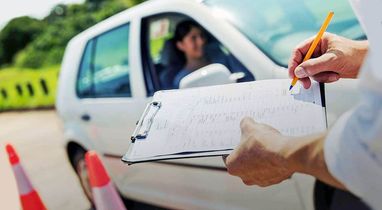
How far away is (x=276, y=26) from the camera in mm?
2824

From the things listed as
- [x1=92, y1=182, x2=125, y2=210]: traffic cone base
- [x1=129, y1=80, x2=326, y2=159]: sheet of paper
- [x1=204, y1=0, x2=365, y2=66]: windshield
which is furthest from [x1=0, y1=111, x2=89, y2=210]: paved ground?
[x1=129, y1=80, x2=326, y2=159]: sheet of paper

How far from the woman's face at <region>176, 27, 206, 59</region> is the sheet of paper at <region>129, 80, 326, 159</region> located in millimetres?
1722

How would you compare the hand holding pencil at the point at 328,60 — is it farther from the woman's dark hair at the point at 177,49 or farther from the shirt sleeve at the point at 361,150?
the woman's dark hair at the point at 177,49

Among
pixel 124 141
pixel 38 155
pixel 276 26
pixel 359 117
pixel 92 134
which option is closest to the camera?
Result: pixel 359 117

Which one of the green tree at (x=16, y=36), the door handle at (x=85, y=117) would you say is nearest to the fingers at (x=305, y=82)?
the door handle at (x=85, y=117)

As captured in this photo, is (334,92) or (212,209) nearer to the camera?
(334,92)

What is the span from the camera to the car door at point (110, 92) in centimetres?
325

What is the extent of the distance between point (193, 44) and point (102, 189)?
3.61 ft

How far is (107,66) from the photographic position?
12.8ft

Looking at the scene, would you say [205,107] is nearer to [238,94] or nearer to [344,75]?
[238,94]

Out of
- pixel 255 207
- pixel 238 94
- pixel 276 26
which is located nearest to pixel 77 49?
pixel 276 26

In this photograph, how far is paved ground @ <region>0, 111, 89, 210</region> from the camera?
4876mm

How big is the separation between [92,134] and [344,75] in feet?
7.87

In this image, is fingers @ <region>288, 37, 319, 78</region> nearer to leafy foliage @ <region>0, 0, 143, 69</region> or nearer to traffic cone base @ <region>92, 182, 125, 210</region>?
traffic cone base @ <region>92, 182, 125, 210</region>
